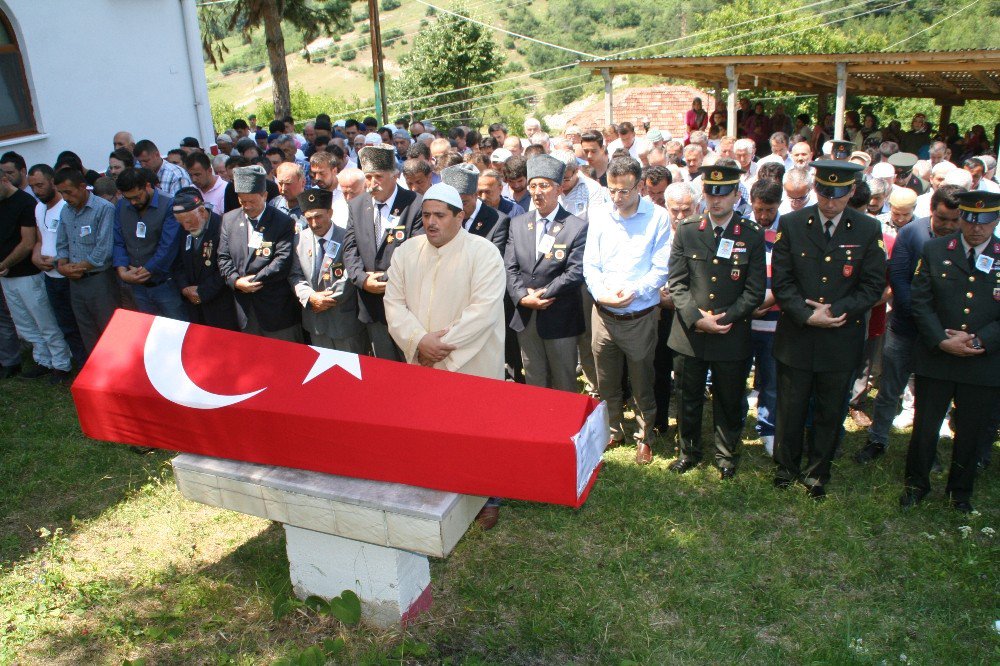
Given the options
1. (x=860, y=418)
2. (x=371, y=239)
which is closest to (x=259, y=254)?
(x=371, y=239)

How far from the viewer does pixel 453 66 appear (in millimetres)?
36875

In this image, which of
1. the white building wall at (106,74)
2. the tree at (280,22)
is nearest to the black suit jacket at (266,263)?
the white building wall at (106,74)

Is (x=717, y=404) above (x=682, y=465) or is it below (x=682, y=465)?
above

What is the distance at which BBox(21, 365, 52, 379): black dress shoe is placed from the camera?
7.14 metres

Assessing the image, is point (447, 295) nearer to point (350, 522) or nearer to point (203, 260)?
point (350, 522)

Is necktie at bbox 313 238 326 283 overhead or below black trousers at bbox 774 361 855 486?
overhead

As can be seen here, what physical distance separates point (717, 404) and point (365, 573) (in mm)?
2465

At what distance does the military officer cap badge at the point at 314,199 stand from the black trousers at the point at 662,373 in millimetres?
2444

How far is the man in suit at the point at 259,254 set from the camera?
5.35 m

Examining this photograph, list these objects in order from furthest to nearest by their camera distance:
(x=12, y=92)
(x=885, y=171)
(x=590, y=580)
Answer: (x=12, y=92)
(x=885, y=171)
(x=590, y=580)

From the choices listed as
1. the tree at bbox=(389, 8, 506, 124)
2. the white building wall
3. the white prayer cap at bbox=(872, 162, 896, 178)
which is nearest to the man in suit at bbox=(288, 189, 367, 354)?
the white prayer cap at bbox=(872, 162, 896, 178)

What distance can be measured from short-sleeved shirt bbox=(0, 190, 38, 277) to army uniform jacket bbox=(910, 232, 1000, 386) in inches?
269

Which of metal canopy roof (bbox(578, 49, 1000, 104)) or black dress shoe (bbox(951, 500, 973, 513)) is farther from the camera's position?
metal canopy roof (bbox(578, 49, 1000, 104))

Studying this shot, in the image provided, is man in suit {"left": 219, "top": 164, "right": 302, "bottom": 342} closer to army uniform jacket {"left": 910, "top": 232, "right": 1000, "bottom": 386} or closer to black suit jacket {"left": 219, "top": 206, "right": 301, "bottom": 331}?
black suit jacket {"left": 219, "top": 206, "right": 301, "bottom": 331}
